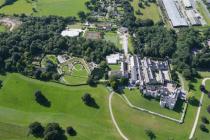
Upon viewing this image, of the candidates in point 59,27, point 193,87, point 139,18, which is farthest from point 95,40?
point 193,87

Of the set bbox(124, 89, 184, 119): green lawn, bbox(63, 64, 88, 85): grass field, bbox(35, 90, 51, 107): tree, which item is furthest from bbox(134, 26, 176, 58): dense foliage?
bbox(35, 90, 51, 107): tree

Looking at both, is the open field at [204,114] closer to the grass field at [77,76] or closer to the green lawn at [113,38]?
the green lawn at [113,38]

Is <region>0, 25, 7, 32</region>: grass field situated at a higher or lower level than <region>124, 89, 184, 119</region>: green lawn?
higher

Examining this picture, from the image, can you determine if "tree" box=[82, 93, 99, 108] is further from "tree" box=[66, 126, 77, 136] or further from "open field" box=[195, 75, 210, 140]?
"open field" box=[195, 75, 210, 140]

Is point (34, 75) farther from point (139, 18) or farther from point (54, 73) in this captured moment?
point (139, 18)

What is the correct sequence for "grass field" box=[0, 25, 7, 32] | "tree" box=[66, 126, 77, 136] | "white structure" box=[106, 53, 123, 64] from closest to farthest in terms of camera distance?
"tree" box=[66, 126, 77, 136] < "white structure" box=[106, 53, 123, 64] < "grass field" box=[0, 25, 7, 32]

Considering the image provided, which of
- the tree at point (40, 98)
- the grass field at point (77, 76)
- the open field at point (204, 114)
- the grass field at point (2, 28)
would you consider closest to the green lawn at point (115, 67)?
the grass field at point (77, 76)
